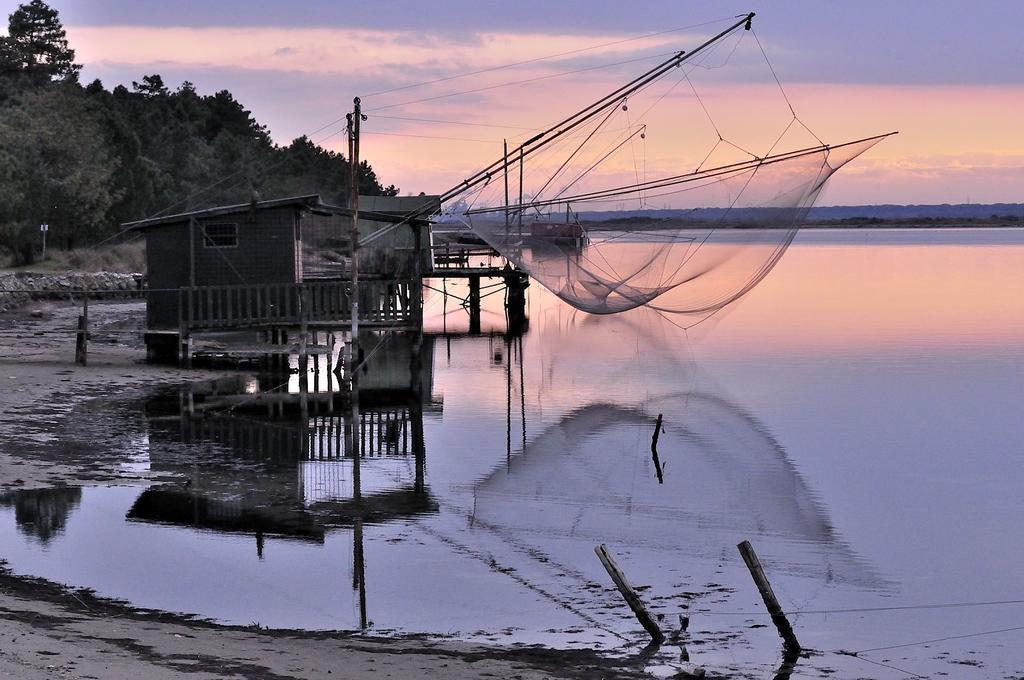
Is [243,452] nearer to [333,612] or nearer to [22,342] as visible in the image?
[333,612]

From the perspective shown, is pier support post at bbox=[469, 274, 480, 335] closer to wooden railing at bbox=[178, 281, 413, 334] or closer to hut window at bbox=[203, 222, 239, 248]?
wooden railing at bbox=[178, 281, 413, 334]

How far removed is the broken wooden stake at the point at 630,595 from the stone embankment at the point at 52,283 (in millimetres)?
38778

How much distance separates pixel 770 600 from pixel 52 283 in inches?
1932

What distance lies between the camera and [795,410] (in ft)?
112

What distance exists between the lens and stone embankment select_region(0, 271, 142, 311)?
169ft

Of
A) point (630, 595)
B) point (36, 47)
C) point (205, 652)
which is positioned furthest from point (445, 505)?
point (36, 47)

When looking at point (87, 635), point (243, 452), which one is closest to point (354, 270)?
point (243, 452)

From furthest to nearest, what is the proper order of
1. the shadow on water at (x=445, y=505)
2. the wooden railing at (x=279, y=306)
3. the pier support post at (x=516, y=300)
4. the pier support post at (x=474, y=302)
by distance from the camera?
1. the pier support post at (x=516, y=300)
2. the pier support post at (x=474, y=302)
3. the wooden railing at (x=279, y=306)
4. the shadow on water at (x=445, y=505)

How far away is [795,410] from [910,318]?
1418 inches

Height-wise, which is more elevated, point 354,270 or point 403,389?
point 354,270

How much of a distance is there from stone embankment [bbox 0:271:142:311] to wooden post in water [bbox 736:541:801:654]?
1550 inches

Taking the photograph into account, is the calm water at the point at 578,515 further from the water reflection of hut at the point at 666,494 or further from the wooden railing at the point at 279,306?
the wooden railing at the point at 279,306

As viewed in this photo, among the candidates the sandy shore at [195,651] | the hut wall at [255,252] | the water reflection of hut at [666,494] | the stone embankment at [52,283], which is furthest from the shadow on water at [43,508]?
the stone embankment at [52,283]

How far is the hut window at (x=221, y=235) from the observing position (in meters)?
34.2
